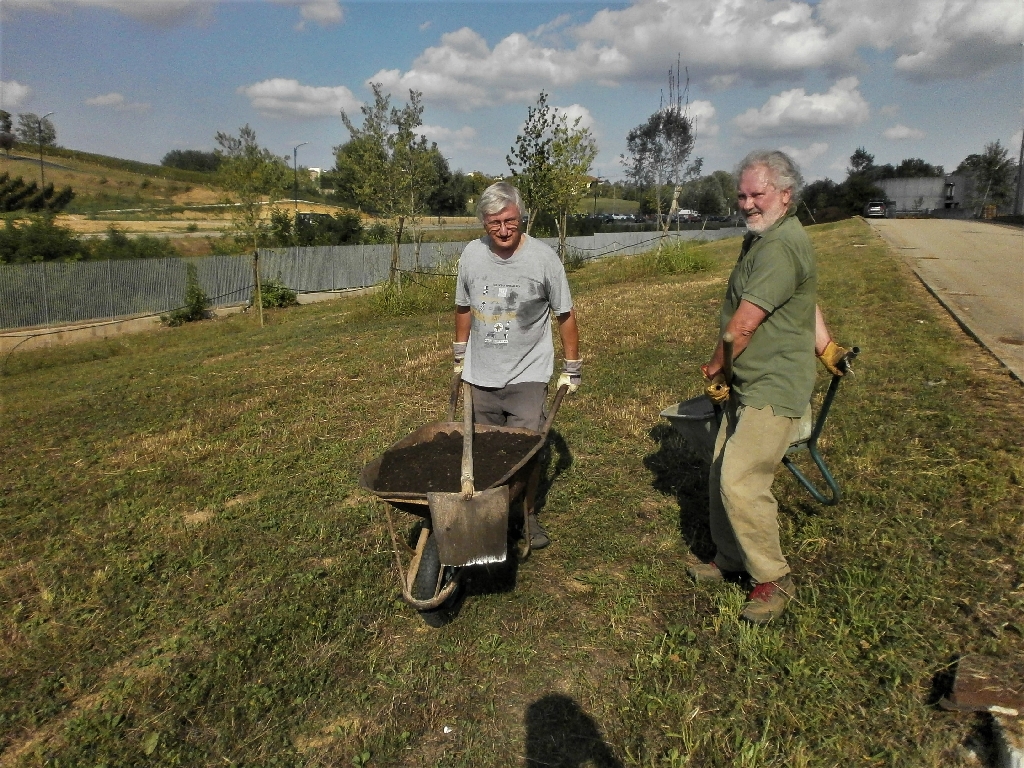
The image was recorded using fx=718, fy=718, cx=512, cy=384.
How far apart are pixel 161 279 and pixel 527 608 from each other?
2472 cm

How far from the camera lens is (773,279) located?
2.88m

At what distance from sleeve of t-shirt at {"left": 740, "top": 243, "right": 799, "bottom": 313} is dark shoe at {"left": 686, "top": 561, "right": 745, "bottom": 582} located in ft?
4.48

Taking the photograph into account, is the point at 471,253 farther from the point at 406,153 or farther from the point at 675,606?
the point at 406,153

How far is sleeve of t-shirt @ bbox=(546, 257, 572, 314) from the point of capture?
12.0 feet

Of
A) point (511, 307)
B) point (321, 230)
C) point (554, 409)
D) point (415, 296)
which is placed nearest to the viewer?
point (554, 409)

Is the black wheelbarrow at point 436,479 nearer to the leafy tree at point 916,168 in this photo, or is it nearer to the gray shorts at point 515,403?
the gray shorts at point 515,403

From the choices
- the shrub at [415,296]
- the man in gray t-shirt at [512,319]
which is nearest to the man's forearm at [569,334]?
the man in gray t-shirt at [512,319]

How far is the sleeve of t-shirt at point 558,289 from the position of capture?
3.66m

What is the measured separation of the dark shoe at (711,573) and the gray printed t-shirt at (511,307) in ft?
4.01

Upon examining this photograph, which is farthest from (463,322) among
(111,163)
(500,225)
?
(111,163)

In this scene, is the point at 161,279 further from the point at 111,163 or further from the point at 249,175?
the point at 111,163

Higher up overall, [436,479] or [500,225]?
[500,225]

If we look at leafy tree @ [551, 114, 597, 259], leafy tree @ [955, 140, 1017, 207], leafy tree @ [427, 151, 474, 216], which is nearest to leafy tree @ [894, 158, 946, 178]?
leafy tree @ [955, 140, 1017, 207]

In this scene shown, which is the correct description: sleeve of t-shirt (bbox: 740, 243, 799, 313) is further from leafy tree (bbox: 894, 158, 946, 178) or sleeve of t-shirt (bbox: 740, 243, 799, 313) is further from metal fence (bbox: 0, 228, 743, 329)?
leafy tree (bbox: 894, 158, 946, 178)
